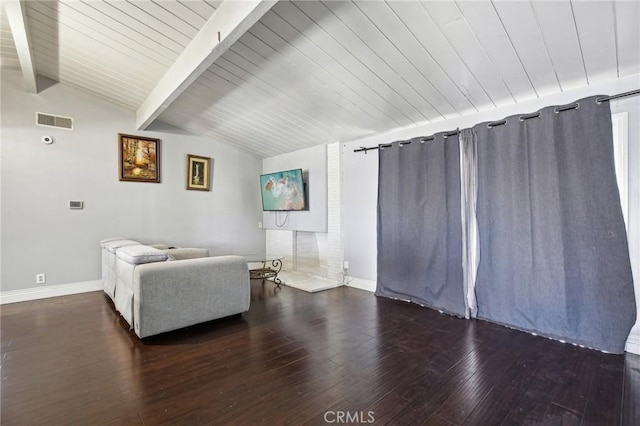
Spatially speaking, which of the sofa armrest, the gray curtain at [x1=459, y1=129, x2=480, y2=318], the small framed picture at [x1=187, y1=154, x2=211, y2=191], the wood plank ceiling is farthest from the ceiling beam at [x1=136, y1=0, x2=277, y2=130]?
the gray curtain at [x1=459, y1=129, x2=480, y2=318]

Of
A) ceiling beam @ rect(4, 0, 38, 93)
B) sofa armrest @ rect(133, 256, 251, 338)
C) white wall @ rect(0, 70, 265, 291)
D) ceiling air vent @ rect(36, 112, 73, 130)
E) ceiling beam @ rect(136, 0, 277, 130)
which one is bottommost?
sofa armrest @ rect(133, 256, 251, 338)

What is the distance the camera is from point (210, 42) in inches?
92.7

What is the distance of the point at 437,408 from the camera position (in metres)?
1.65

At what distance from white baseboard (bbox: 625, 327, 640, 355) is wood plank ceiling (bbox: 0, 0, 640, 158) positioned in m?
2.11

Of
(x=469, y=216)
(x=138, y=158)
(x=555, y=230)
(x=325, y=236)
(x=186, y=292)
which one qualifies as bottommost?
(x=186, y=292)

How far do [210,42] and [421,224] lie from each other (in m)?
2.95

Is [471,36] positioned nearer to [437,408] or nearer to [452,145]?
[452,145]

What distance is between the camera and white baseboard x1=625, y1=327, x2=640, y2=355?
2.28 meters

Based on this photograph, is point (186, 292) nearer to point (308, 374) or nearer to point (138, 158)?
point (308, 374)

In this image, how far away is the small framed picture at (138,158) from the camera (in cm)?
447

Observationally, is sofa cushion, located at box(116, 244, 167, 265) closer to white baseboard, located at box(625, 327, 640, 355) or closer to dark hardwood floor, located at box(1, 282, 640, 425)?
dark hardwood floor, located at box(1, 282, 640, 425)

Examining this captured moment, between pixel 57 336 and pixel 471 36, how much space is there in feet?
14.4

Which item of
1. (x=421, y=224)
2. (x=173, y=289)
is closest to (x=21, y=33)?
(x=173, y=289)

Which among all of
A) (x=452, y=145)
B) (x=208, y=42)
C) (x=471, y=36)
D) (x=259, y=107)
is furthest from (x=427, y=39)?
(x=259, y=107)
